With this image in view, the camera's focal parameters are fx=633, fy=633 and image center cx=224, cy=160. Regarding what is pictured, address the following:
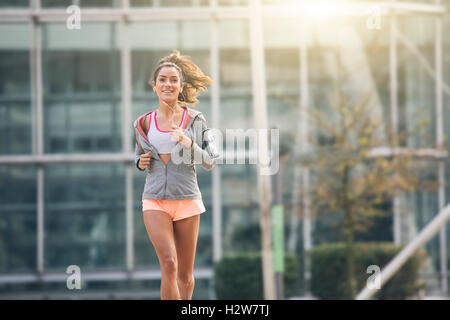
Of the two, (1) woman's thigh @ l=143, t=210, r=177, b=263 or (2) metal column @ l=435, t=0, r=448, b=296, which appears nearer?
(1) woman's thigh @ l=143, t=210, r=177, b=263

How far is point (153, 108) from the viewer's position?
12180 mm

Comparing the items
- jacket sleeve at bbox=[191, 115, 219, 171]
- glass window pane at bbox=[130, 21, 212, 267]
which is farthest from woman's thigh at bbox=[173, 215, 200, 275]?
glass window pane at bbox=[130, 21, 212, 267]

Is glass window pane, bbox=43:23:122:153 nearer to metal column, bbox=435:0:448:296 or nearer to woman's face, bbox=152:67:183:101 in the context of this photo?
metal column, bbox=435:0:448:296

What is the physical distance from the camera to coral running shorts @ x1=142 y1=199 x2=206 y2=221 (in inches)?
86.3

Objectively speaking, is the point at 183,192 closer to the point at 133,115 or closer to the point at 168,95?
the point at 168,95

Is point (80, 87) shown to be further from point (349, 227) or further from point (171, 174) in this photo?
point (171, 174)

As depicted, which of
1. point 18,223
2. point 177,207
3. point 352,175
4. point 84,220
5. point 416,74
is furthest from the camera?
point 416,74

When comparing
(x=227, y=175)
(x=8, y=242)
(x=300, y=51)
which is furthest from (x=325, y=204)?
(x=8, y=242)

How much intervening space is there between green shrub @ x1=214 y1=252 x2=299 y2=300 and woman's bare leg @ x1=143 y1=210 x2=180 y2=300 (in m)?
8.57

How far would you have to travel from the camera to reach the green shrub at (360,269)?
34.7 feet

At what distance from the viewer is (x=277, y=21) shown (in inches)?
489

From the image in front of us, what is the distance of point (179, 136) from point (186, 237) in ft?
1.18

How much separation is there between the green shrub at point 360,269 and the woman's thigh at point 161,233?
8.66 metres

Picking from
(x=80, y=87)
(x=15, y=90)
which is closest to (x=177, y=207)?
(x=80, y=87)
